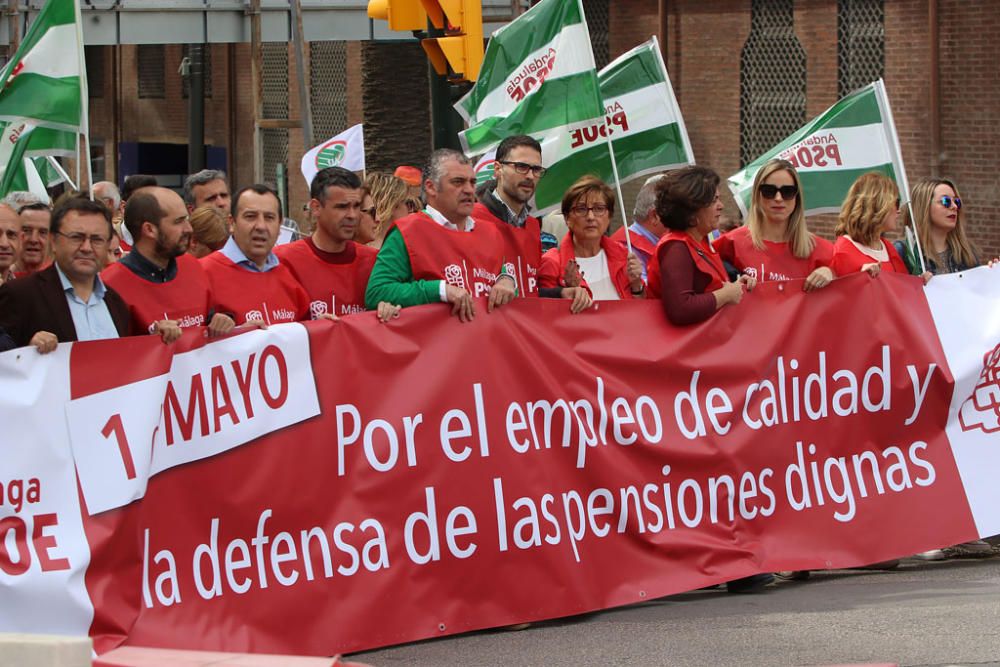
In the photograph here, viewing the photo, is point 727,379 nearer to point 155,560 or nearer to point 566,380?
point 566,380

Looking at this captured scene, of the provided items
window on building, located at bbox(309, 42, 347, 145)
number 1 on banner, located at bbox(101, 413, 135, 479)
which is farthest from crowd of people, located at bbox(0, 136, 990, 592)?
window on building, located at bbox(309, 42, 347, 145)

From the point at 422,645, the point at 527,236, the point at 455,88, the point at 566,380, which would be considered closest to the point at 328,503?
the point at 422,645

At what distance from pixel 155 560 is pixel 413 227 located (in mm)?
1801

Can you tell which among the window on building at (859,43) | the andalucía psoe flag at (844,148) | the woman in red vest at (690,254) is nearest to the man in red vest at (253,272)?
the woman in red vest at (690,254)

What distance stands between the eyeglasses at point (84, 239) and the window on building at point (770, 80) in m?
15.5

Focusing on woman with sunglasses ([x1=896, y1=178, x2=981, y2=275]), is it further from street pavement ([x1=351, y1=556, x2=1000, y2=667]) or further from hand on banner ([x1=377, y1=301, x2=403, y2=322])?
hand on banner ([x1=377, y1=301, x2=403, y2=322])

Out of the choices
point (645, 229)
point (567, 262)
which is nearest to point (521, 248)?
point (567, 262)

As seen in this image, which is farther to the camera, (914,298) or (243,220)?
(914,298)

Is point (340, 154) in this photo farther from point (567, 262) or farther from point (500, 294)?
point (500, 294)

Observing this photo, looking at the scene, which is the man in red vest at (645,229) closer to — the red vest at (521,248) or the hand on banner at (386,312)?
the red vest at (521,248)

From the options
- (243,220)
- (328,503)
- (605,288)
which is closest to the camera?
(328,503)

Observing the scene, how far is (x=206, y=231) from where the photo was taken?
8672 mm

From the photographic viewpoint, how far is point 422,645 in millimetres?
6785

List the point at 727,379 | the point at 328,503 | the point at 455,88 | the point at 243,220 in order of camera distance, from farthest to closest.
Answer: the point at 455,88, the point at 727,379, the point at 243,220, the point at 328,503
